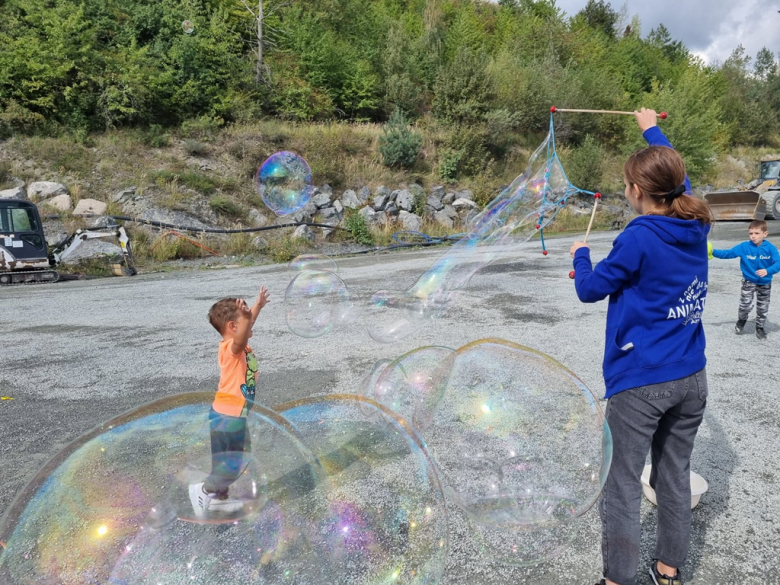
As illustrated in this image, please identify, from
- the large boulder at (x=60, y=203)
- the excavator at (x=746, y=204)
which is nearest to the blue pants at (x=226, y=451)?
the large boulder at (x=60, y=203)

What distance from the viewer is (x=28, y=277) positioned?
11109 mm

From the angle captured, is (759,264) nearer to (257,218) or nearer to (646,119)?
(646,119)

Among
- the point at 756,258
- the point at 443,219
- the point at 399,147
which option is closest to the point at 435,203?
the point at 443,219

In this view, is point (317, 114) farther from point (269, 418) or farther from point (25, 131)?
point (269, 418)

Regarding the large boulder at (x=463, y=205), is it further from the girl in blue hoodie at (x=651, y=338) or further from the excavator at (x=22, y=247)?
the girl in blue hoodie at (x=651, y=338)

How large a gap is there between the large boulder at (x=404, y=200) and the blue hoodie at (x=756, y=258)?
14.3m

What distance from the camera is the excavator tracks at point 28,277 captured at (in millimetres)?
10961

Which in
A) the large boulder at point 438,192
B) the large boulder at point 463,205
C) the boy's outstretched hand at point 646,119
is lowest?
the large boulder at point 463,205

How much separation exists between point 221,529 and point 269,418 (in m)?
0.68

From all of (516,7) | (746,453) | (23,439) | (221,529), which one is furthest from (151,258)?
(516,7)

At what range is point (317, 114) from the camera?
24.2 meters

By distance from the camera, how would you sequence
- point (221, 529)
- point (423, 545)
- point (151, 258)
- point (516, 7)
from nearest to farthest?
point (423, 545)
point (221, 529)
point (151, 258)
point (516, 7)

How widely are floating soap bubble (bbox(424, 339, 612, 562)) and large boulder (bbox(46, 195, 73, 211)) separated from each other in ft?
53.6

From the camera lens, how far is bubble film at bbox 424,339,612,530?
2000 millimetres
